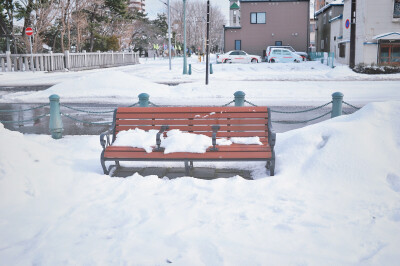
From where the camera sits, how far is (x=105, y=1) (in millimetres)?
50750

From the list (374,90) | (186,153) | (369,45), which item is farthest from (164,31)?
(186,153)

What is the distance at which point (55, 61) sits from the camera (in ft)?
118

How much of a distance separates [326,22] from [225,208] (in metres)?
52.2

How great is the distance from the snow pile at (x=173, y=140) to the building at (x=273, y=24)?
48410 mm

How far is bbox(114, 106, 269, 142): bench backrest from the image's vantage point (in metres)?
6.78

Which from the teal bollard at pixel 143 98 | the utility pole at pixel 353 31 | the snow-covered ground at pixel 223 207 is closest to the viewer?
the snow-covered ground at pixel 223 207

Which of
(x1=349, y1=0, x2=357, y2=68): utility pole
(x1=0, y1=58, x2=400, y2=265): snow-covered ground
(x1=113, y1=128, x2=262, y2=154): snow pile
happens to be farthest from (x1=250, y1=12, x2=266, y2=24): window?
(x1=113, y1=128, x2=262, y2=154): snow pile

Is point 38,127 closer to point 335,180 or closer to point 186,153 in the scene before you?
point 186,153

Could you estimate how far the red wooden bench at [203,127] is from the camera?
20.6ft

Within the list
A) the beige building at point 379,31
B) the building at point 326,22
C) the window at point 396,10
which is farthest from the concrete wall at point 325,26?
the window at point 396,10

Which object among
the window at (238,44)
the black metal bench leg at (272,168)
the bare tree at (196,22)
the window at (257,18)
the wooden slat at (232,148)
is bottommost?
the black metal bench leg at (272,168)

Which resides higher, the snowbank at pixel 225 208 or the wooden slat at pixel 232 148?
the wooden slat at pixel 232 148

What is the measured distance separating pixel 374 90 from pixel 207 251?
17.7 metres

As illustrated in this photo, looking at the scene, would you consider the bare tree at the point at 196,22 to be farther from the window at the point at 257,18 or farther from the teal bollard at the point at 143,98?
the teal bollard at the point at 143,98
